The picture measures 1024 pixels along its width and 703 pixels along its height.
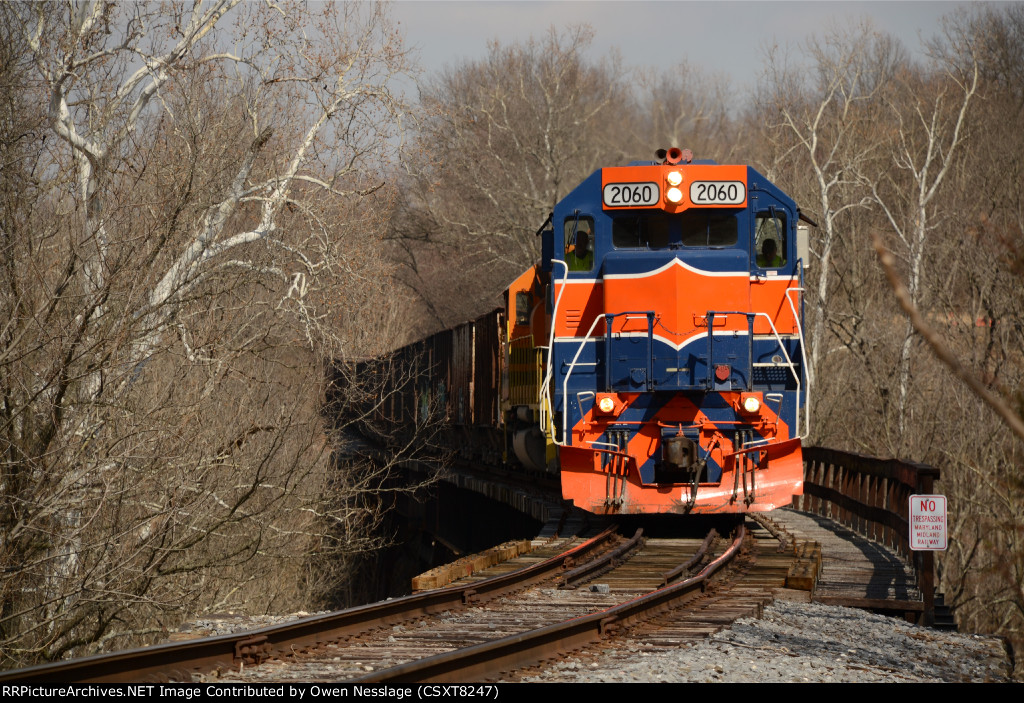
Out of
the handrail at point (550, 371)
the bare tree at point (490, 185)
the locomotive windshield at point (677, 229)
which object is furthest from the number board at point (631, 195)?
the bare tree at point (490, 185)

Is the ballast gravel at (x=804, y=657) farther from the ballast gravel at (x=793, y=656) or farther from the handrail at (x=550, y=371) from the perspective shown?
the handrail at (x=550, y=371)

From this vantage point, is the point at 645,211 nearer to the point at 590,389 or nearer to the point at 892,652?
the point at 590,389

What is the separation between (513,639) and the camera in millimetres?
5977

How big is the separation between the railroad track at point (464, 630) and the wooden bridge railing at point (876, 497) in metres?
1.51

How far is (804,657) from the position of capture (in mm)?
6398

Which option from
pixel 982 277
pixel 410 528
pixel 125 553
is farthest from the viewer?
pixel 410 528

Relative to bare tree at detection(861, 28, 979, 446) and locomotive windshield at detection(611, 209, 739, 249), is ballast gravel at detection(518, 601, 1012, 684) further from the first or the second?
bare tree at detection(861, 28, 979, 446)

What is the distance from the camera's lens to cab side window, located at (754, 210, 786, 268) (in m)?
11.7

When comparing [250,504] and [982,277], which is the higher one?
[982,277]

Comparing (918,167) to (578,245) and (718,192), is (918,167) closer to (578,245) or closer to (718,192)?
(718,192)

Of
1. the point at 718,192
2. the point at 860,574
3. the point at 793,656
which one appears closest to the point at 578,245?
the point at 718,192

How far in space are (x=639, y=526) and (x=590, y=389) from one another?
267 centimetres

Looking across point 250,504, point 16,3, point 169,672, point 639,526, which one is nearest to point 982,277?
point 639,526

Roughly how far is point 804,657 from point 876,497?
651cm
